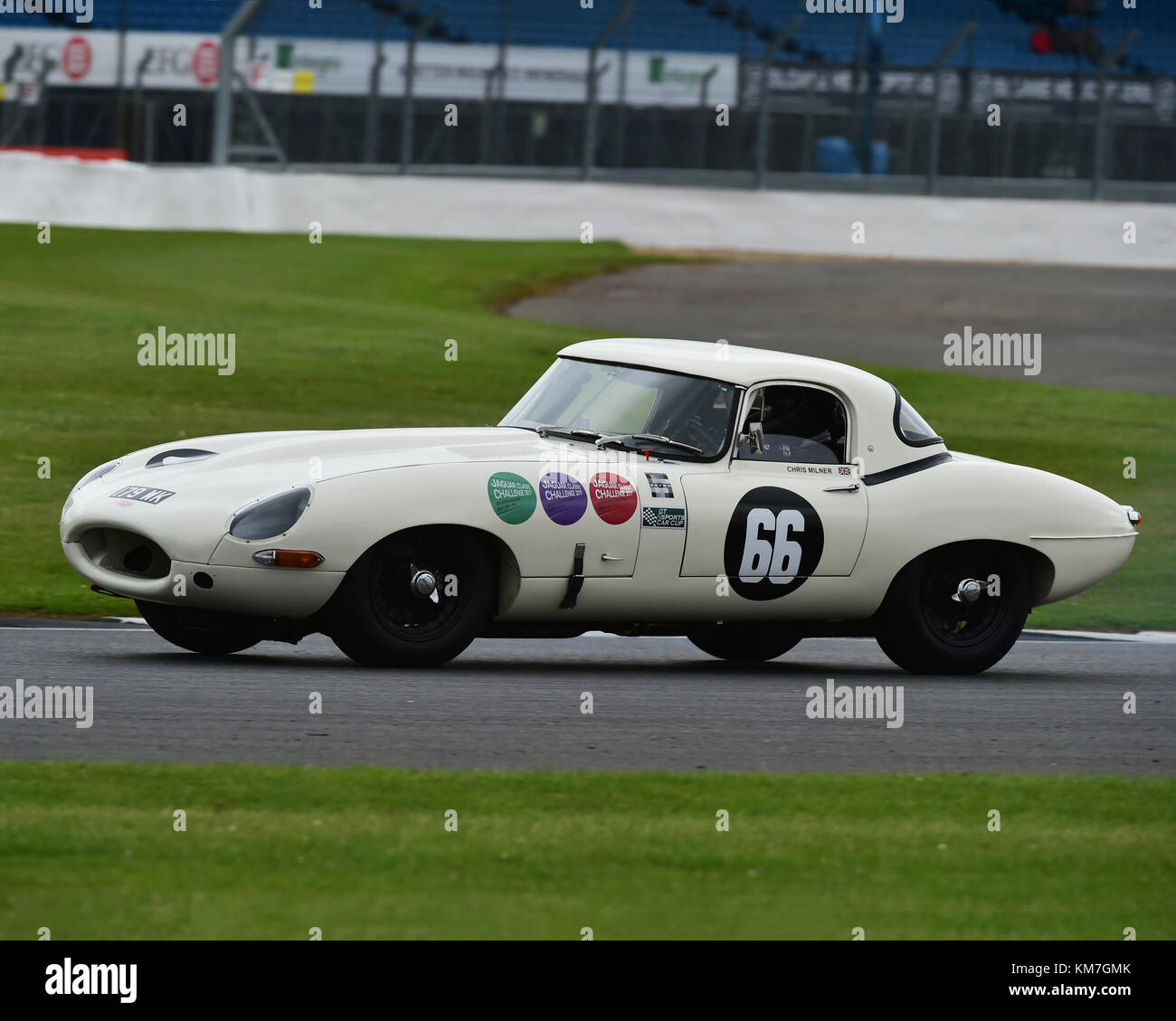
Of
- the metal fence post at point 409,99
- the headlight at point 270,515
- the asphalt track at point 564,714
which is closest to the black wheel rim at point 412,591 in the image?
the asphalt track at point 564,714

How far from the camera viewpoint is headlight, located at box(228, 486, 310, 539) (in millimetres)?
8211

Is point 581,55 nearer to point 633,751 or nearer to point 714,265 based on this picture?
point 714,265

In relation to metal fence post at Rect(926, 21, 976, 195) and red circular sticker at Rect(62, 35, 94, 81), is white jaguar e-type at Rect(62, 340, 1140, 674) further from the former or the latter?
red circular sticker at Rect(62, 35, 94, 81)

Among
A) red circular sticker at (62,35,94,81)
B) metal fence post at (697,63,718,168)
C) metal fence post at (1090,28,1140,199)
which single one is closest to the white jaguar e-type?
metal fence post at (697,63,718,168)

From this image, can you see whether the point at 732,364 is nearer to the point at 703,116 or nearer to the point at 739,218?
the point at 739,218

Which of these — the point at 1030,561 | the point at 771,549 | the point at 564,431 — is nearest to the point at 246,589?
the point at 564,431

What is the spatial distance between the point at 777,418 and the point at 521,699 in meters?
2.06

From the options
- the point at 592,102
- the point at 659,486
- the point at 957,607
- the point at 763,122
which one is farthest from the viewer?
the point at 763,122

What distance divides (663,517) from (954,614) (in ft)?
5.84

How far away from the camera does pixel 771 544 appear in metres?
9.09

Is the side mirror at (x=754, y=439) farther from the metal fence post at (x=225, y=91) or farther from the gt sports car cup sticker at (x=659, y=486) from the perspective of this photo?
the metal fence post at (x=225, y=91)

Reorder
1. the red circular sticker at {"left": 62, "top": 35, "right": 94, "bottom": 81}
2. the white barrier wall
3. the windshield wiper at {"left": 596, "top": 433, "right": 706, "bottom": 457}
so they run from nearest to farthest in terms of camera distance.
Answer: the windshield wiper at {"left": 596, "top": 433, "right": 706, "bottom": 457} < the white barrier wall < the red circular sticker at {"left": 62, "top": 35, "right": 94, "bottom": 81}

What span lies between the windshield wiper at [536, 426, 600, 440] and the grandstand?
28.0 m
